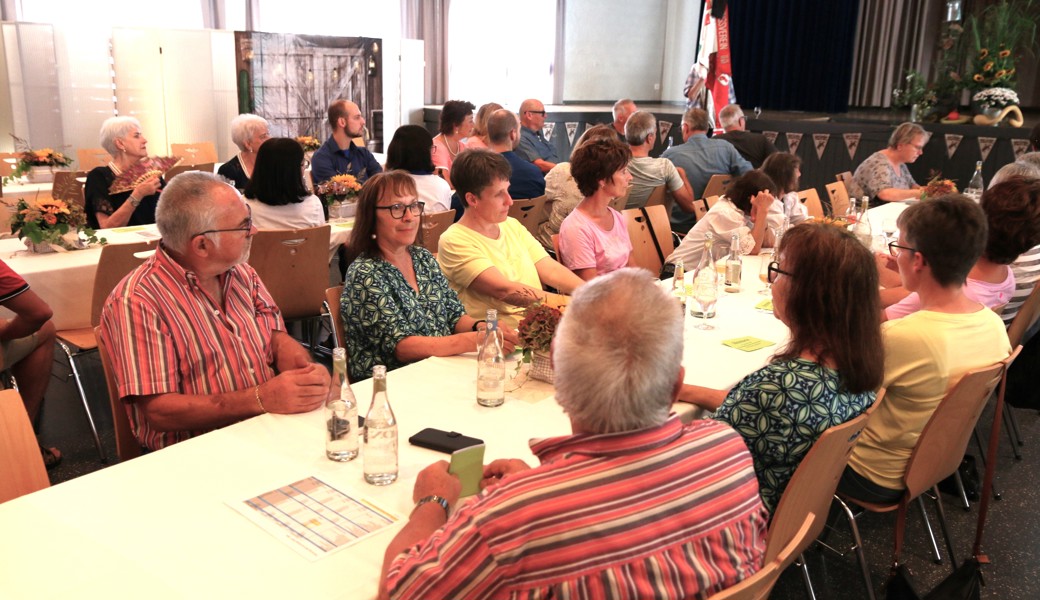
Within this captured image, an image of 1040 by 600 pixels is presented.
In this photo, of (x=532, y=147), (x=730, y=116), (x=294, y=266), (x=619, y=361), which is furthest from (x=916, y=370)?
(x=730, y=116)

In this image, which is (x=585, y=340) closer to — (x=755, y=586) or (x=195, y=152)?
(x=755, y=586)

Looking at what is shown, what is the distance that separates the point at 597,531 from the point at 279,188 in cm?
381

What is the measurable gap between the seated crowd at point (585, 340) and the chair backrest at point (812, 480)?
0.26 ft

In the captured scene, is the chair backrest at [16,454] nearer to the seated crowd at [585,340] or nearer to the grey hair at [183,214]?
the seated crowd at [585,340]

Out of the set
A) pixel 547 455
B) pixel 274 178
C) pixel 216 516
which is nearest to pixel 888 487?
pixel 547 455

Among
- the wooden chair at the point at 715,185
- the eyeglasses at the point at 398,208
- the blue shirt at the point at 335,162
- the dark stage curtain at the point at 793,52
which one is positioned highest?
the dark stage curtain at the point at 793,52

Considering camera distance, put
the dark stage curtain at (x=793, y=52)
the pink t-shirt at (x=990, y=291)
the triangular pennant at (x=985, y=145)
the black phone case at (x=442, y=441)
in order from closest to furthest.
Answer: the black phone case at (x=442, y=441) < the pink t-shirt at (x=990, y=291) < the triangular pennant at (x=985, y=145) < the dark stage curtain at (x=793, y=52)

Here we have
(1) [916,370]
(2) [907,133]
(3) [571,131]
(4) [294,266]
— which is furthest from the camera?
(3) [571,131]

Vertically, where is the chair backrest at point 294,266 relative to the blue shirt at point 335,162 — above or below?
below

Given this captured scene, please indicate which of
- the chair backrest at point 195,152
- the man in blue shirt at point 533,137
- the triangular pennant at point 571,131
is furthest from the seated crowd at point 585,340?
the triangular pennant at point 571,131

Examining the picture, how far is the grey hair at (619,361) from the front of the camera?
4.24 ft

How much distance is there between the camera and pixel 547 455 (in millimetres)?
1338

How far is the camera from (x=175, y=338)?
2.30m

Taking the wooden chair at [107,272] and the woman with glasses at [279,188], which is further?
the woman with glasses at [279,188]
